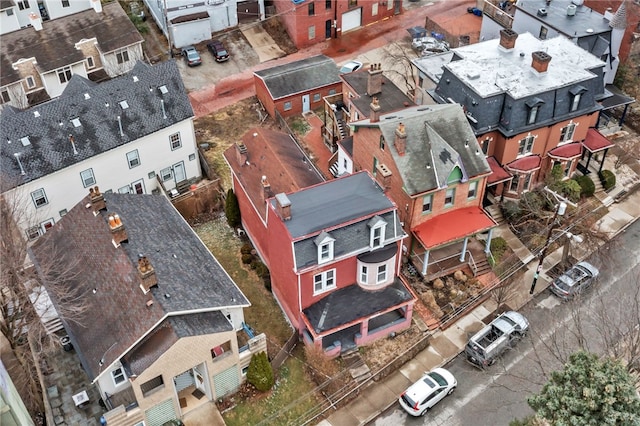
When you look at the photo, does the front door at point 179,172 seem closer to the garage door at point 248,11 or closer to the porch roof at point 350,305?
the porch roof at point 350,305

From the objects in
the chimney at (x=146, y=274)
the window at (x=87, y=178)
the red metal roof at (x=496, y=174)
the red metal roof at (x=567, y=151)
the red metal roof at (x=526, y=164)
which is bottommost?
the red metal roof at (x=496, y=174)

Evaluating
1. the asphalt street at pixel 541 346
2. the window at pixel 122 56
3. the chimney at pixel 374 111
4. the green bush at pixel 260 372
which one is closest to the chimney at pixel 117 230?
the green bush at pixel 260 372

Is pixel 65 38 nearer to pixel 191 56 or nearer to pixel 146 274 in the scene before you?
pixel 191 56

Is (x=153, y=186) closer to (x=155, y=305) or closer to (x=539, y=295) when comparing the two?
(x=155, y=305)

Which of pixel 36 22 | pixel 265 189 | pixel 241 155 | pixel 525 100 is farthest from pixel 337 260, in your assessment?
Result: pixel 36 22

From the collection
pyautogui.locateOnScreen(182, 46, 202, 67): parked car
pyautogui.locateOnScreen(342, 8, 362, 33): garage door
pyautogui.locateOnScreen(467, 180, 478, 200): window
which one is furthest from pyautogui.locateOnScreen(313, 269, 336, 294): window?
pyautogui.locateOnScreen(342, 8, 362, 33): garage door

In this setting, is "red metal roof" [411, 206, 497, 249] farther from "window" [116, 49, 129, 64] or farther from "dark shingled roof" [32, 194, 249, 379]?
"window" [116, 49, 129, 64]
